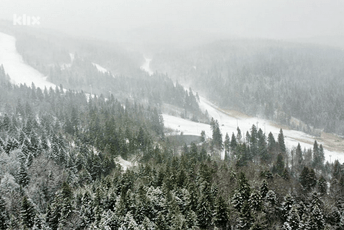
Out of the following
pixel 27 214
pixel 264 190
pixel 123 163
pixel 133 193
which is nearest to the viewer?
pixel 27 214

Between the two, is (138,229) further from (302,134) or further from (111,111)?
(302,134)

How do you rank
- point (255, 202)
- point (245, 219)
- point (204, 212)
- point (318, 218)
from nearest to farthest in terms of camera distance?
point (245, 219) → point (204, 212) → point (318, 218) → point (255, 202)

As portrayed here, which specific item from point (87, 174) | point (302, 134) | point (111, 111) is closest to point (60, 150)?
point (87, 174)

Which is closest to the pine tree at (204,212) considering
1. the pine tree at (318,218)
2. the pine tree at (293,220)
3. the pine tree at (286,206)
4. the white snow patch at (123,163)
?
the pine tree at (293,220)

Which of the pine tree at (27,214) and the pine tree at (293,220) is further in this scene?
the pine tree at (27,214)

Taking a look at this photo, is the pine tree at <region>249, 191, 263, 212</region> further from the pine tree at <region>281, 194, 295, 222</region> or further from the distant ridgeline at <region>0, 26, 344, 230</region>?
the pine tree at <region>281, 194, 295, 222</region>

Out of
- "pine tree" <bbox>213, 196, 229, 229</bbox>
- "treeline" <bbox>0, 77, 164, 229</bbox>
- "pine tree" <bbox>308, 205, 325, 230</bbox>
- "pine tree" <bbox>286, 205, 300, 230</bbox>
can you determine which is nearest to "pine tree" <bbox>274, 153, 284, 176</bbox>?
"pine tree" <bbox>308, 205, 325, 230</bbox>

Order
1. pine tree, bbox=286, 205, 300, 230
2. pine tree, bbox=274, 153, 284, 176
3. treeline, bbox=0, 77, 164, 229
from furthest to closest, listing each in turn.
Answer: pine tree, bbox=274, 153, 284, 176, treeline, bbox=0, 77, 164, 229, pine tree, bbox=286, 205, 300, 230

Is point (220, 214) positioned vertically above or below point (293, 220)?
below

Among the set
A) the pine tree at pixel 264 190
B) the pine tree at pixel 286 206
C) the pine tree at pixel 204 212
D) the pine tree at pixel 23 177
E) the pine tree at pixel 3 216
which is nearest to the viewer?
the pine tree at pixel 3 216

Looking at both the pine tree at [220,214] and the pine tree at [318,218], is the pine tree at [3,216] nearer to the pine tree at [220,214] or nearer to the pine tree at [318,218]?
the pine tree at [220,214]

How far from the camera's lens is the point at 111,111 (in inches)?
5586

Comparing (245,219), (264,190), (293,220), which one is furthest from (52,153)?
(293,220)

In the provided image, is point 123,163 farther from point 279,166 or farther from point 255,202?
point 279,166
